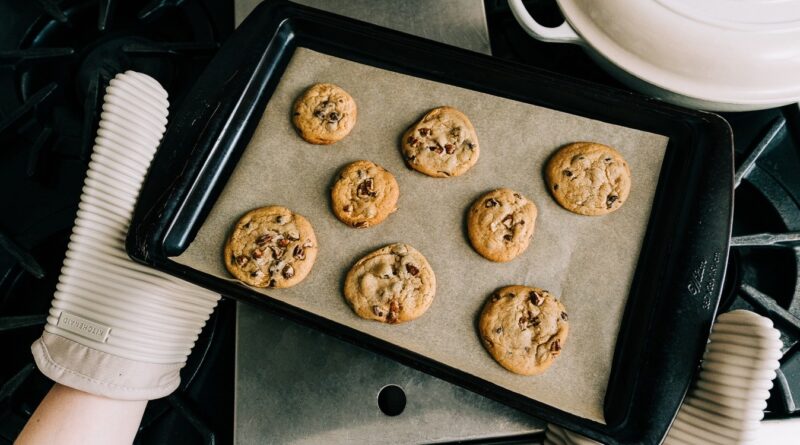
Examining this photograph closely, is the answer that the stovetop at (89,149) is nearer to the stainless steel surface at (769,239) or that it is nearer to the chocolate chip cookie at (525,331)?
the stainless steel surface at (769,239)

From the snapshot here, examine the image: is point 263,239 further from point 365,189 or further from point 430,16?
point 430,16

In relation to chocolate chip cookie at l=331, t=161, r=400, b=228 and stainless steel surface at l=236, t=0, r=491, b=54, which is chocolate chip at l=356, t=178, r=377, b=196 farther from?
stainless steel surface at l=236, t=0, r=491, b=54

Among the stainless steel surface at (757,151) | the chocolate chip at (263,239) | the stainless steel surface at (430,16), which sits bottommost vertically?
the chocolate chip at (263,239)

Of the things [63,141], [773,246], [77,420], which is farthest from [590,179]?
[63,141]

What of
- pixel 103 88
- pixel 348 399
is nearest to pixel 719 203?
pixel 348 399

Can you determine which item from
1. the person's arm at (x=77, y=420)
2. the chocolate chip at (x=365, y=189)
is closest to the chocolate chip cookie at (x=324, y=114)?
the chocolate chip at (x=365, y=189)

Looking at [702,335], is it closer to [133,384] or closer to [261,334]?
[261,334]

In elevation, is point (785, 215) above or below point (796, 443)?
above
